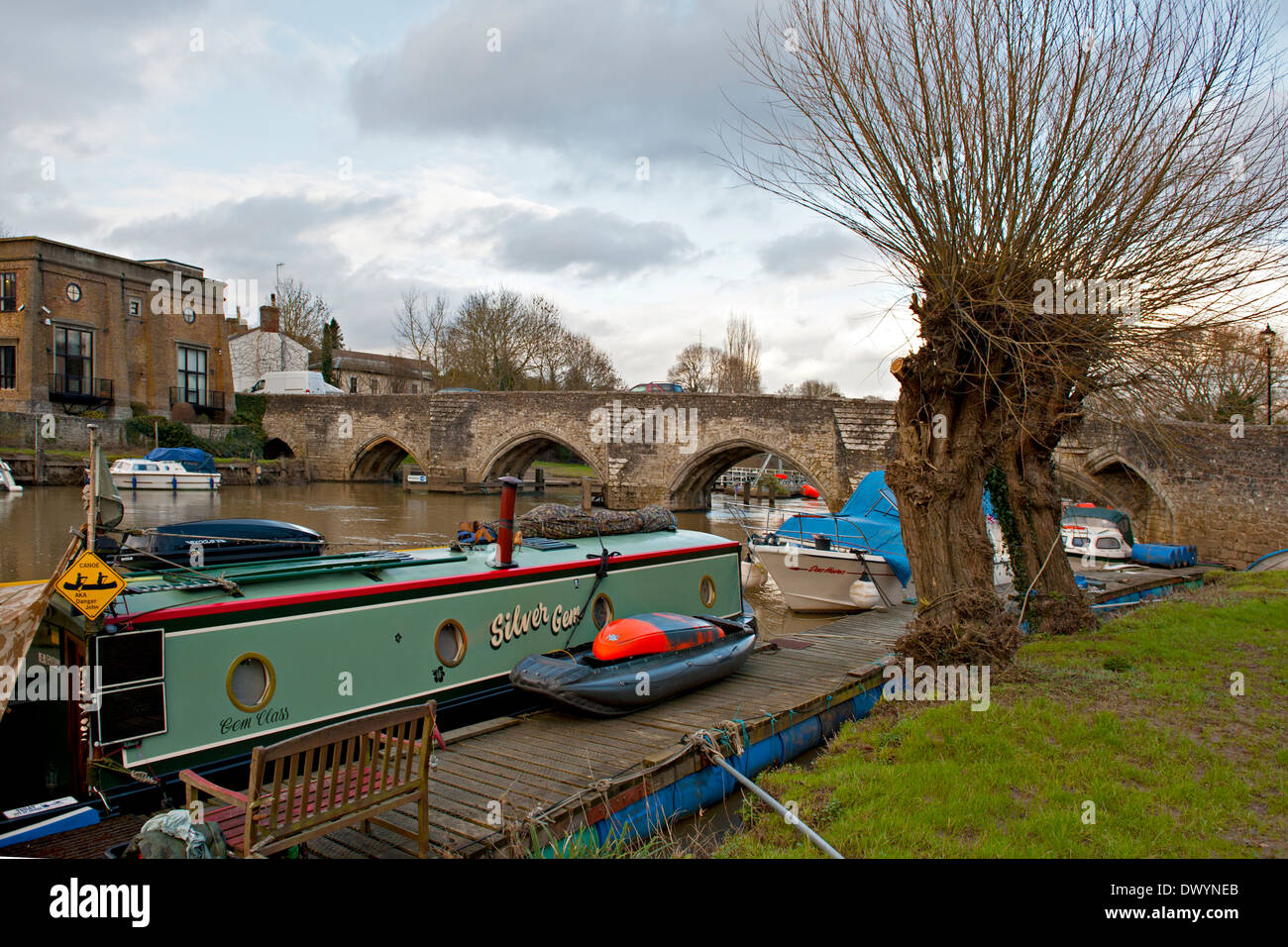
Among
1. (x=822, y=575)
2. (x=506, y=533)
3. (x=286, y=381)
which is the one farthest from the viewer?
(x=286, y=381)

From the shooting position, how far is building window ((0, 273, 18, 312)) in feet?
100.0

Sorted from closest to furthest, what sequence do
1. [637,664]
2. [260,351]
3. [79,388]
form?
[637,664]
[79,388]
[260,351]

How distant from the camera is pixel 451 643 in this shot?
245 inches

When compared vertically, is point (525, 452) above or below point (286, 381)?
below

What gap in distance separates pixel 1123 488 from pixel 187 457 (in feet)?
101

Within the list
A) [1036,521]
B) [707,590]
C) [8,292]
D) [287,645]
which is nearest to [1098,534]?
[1036,521]

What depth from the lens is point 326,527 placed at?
22.5m

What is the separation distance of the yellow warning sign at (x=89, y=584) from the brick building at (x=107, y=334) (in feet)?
109

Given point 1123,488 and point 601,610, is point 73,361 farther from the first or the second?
point 1123,488

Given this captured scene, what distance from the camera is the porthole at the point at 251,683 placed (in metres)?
4.86

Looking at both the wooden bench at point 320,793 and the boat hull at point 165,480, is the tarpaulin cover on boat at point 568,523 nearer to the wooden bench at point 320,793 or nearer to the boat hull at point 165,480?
the wooden bench at point 320,793

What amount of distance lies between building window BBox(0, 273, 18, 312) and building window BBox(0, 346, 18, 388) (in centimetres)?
142
